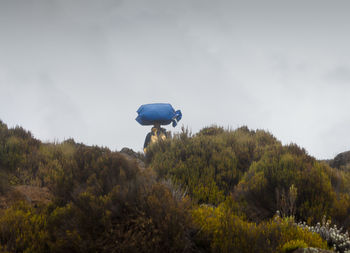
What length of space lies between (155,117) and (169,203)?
11571mm

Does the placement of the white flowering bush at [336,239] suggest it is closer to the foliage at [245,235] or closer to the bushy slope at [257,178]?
the foliage at [245,235]

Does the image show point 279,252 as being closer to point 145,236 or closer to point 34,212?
point 145,236

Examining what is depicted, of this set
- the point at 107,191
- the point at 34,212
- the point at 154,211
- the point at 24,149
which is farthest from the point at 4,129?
the point at 154,211

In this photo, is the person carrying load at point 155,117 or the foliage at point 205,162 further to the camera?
the person carrying load at point 155,117

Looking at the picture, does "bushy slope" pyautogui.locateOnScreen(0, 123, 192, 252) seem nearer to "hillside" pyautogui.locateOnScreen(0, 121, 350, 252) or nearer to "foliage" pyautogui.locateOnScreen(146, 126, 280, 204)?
"hillside" pyautogui.locateOnScreen(0, 121, 350, 252)

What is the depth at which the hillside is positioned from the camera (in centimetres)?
368

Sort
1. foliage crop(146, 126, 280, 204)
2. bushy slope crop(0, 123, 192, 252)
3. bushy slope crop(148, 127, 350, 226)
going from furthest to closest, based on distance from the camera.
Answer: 1. foliage crop(146, 126, 280, 204)
2. bushy slope crop(148, 127, 350, 226)
3. bushy slope crop(0, 123, 192, 252)

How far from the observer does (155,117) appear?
50.1ft

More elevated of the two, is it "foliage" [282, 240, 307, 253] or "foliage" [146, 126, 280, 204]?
"foliage" [146, 126, 280, 204]

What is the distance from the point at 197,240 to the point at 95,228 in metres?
1.25

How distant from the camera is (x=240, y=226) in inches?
157

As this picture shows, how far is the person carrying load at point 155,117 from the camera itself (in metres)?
15.2

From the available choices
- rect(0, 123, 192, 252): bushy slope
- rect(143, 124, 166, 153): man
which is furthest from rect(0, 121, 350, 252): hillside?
rect(143, 124, 166, 153): man

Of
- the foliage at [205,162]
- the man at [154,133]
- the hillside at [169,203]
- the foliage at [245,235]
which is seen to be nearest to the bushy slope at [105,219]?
the hillside at [169,203]
